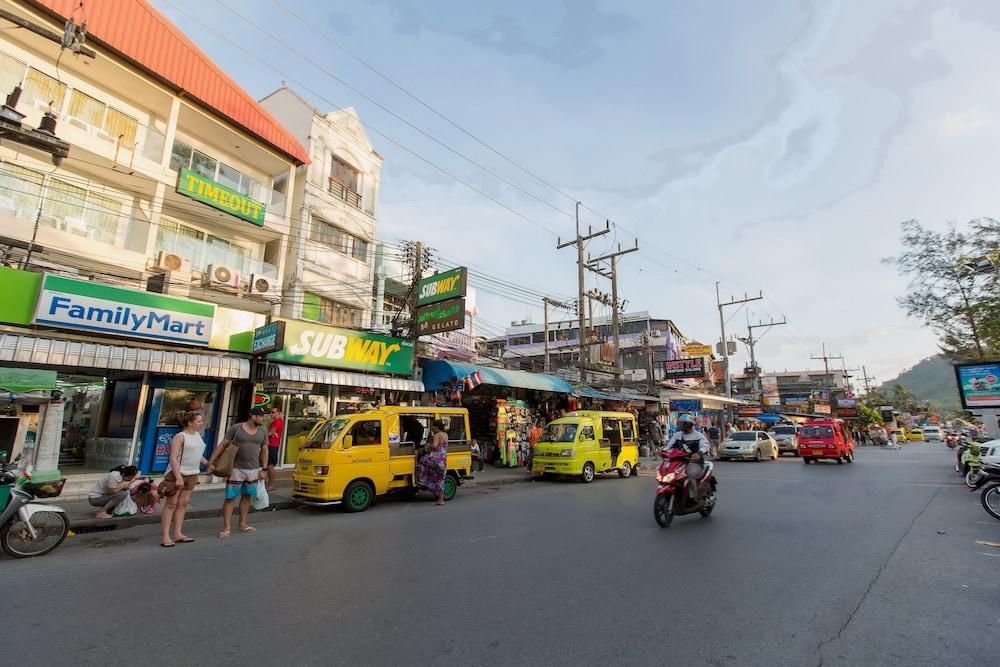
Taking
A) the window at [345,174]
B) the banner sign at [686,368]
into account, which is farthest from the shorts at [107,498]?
the banner sign at [686,368]

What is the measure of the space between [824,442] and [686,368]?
12.4 meters

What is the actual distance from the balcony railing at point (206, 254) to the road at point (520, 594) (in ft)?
32.9

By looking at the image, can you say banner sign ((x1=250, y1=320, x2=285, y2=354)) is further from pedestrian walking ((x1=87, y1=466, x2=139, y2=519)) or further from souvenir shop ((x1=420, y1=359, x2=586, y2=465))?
souvenir shop ((x1=420, y1=359, x2=586, y2=465))

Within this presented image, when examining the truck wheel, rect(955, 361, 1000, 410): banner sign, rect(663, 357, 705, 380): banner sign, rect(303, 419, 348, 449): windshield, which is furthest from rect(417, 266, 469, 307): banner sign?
rect(663, 357, 705, 380): banner sign

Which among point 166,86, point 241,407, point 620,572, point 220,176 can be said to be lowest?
point 620,572

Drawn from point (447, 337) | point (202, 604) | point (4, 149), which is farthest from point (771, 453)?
point (4, 149)

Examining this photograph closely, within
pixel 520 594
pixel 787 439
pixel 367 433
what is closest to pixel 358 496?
pixel 367 433

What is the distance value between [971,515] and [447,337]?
23.1m

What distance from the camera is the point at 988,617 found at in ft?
13.6

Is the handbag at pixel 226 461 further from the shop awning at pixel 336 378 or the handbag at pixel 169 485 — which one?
the shop awning at pixel 336 378

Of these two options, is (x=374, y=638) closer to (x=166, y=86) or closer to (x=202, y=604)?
(x=202, y=604)

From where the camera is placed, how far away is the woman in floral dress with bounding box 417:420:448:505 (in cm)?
1045

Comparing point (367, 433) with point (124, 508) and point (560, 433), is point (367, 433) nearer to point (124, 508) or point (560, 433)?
point (124, 508)

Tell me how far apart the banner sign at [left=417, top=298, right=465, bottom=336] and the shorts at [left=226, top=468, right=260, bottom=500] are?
8.90 metres
